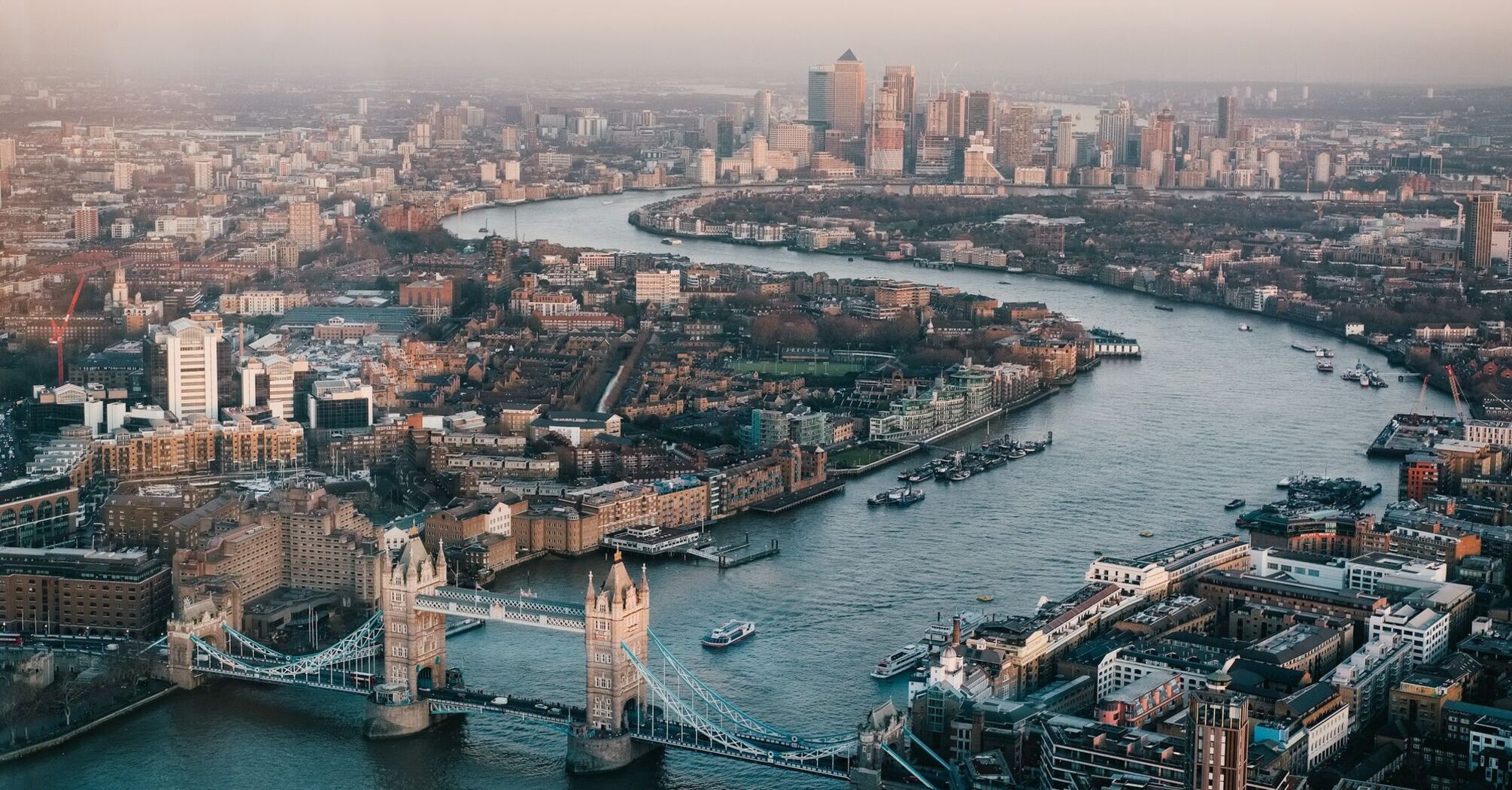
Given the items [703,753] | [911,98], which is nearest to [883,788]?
[703,753]

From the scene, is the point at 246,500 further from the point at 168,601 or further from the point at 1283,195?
the point at 1283,195

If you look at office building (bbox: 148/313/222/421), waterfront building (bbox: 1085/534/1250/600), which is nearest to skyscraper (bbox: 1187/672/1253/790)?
waterfront building (bbox: 1085/534/1250/600)

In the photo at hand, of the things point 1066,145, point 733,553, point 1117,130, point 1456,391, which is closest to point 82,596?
point 733,553

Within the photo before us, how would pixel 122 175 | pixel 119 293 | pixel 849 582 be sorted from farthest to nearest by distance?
pixel 122 175 → pixel 119 293 → pixel 849 582

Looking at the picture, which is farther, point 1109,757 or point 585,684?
point 585,684

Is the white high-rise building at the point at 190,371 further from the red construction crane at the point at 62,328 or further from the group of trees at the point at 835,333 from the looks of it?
the group of trees at the point at 835,333

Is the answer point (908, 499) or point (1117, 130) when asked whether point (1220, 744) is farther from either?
point (1117, 130)

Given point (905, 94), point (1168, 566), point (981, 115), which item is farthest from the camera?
point (905, 94)
